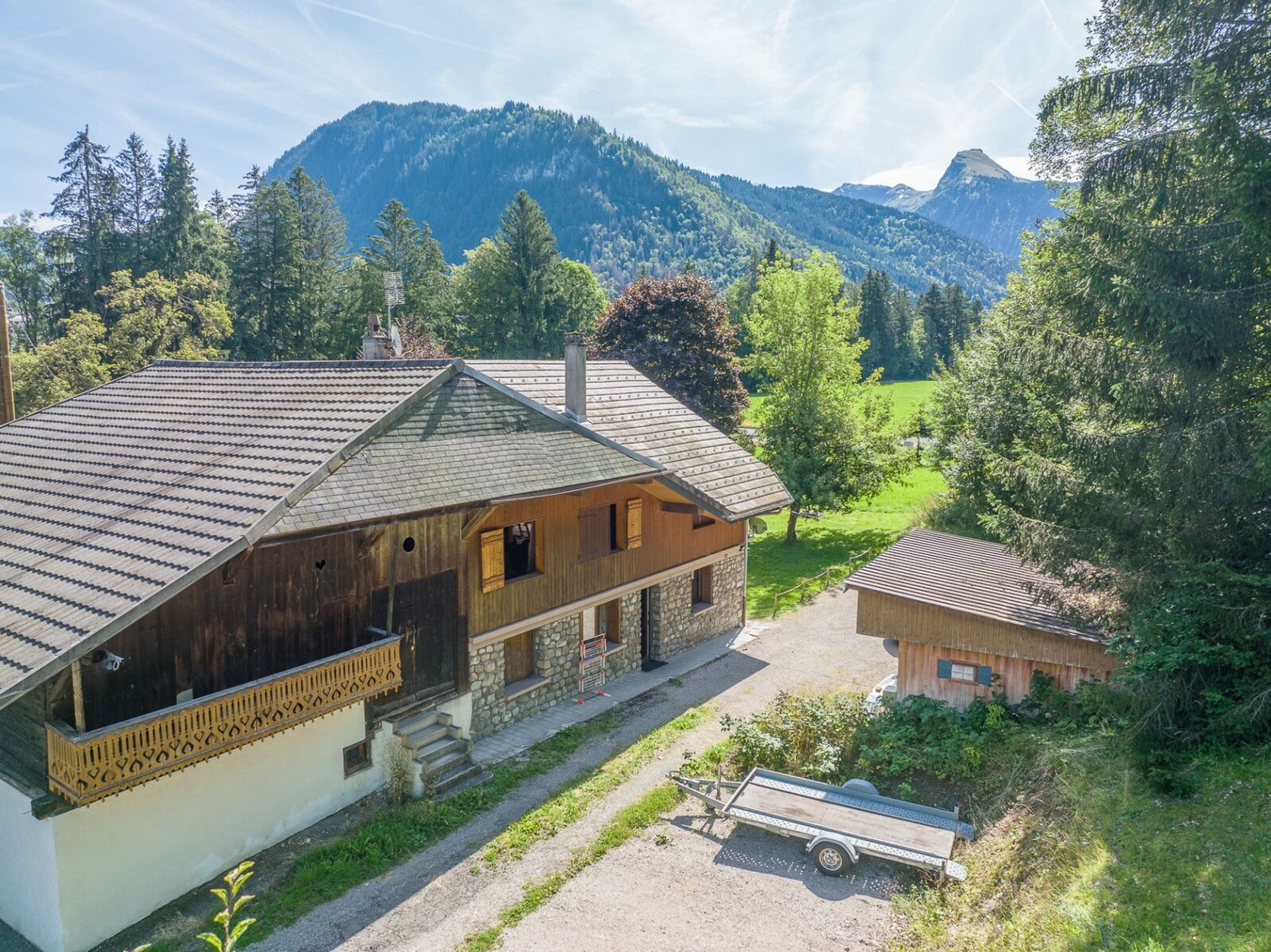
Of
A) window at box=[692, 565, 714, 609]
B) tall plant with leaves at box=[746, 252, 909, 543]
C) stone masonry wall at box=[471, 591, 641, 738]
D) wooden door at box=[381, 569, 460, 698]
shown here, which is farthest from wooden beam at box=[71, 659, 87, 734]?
tall plant with leaves at box=[746, 252, 909, 543]

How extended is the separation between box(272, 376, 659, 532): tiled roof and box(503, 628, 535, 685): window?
3.76 metres

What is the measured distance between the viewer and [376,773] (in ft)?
43.8

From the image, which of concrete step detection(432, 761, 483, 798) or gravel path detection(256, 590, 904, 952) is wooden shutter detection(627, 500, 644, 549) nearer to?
gravel path detection(256, 590, 904, 952)

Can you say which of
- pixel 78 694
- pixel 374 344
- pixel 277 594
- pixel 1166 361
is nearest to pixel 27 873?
pixel 78 694

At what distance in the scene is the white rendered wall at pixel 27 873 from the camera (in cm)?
955

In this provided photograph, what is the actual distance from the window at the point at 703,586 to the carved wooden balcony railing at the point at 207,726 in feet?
35.9

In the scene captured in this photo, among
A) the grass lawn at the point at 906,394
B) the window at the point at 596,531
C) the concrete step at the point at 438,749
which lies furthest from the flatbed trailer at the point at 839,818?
the grass lawn at the point at 906,394

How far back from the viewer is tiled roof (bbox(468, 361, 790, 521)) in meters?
19.3

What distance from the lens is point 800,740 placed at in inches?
561

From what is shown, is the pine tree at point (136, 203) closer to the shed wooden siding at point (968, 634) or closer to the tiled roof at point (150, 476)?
the tiled roof at point (150, 476)

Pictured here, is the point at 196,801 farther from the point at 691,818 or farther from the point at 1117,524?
the point at 1117,524

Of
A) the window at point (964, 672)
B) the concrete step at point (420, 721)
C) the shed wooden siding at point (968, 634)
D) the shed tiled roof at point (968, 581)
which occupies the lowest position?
the concrete step at point (420, 721)

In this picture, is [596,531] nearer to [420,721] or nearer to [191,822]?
[420,721]

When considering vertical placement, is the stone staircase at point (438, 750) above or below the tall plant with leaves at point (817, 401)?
below
